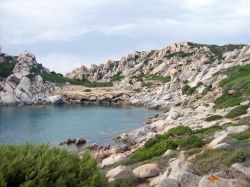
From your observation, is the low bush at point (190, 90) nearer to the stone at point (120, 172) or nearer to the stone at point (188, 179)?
the stone at point (120, 172)

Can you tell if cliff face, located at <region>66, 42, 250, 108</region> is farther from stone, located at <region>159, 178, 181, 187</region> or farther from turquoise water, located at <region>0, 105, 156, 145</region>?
stone, located at <region>159, 178, 181, 187</region>

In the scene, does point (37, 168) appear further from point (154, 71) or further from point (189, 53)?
point (189, 53)

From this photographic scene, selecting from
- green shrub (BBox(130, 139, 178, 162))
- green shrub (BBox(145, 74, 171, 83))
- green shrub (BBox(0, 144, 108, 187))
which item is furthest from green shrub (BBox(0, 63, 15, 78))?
green shrub (BBox(0, 144, 108, 187))

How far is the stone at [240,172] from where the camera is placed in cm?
1514

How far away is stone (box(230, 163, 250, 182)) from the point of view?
→ 15.1 m

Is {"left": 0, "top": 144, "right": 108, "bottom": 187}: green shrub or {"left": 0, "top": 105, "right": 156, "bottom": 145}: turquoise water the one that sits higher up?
{"left": 0, "top": 144, "right": 108, "bottom": 187}: green shrub

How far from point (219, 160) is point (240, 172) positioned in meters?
2.58

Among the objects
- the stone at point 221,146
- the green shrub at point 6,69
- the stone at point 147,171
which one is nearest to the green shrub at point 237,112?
the stone at point 221,146

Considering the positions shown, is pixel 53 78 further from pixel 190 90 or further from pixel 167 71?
pixel 190 90

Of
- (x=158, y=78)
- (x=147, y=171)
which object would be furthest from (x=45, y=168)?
(x=158, y=78)

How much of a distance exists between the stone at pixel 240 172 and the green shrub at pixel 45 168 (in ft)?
15.1

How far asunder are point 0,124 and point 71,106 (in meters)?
33.9

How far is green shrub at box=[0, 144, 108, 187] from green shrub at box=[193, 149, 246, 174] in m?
5.49

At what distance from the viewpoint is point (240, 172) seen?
15.5m
